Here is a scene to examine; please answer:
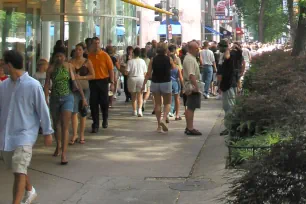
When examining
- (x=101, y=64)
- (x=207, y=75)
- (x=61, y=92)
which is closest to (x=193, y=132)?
(x=101, y=64)

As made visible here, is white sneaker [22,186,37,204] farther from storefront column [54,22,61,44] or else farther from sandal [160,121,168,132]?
storefront column [54,22,61,44]

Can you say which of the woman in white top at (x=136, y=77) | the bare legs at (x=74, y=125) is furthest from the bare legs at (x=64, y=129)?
the woman in white top at (x=136, y=77)

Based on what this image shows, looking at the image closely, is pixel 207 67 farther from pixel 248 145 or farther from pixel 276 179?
pixel 276 179

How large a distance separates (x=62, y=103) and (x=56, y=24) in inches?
340

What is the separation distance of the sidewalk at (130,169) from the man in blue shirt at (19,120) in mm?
883

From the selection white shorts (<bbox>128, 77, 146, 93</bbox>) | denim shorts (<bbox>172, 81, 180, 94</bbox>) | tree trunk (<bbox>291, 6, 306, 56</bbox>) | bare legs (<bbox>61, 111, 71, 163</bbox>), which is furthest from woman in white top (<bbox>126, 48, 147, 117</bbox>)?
bare legs (<bbox>61, 111, 71, 163</bbox>)

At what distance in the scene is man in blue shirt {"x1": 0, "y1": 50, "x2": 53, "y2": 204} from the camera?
6266 millimetres

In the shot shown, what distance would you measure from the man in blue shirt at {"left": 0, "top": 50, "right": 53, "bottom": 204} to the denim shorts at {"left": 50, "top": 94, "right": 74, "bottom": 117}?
2.58m

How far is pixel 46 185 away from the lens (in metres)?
7.78

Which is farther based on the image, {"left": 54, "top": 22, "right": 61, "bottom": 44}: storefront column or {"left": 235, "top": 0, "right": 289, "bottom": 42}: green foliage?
{"left": 235, "top": 0, "right": 289, "bottom": 42}: green foliage

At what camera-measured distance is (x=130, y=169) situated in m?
8.74

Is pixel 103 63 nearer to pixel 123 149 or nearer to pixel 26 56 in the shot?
pixel 123 149

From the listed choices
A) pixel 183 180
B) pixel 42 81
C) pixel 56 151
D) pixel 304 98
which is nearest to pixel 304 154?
pixel 304 98

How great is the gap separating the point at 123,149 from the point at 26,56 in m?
5.35
